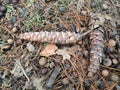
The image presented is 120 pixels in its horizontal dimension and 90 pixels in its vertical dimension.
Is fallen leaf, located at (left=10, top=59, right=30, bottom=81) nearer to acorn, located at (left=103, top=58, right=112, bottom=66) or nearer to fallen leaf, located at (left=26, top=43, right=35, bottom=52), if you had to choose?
fallen leaf, located at (left=26, top=43, right=35, bottom=52)

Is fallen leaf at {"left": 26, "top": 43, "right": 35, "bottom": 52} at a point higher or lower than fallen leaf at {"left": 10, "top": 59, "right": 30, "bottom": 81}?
higher

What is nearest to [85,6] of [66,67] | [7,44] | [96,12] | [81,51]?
[96,12]

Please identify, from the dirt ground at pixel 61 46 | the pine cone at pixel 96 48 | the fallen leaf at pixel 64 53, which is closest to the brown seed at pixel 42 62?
the dirt ground at pixel 61 46

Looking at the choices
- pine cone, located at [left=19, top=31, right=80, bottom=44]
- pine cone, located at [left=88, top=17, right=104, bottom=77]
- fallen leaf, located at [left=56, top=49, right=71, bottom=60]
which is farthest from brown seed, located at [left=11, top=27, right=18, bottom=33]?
pine cone, located at [left=88, top=17, right=104, bottom=77]

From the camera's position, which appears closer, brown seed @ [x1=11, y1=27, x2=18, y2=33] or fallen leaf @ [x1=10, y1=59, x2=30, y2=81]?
fallen leaf @ [x1=10, y1=59, x2=30, y2=81]

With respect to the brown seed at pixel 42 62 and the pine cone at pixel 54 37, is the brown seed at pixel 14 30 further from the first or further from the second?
the brown seed at pixel 42 62

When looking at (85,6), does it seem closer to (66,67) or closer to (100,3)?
(100,3)

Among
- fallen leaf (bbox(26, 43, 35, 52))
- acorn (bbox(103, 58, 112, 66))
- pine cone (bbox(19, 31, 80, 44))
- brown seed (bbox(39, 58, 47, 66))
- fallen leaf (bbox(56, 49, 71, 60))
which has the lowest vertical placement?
acorn (bbox(103, 58, 112, 66))

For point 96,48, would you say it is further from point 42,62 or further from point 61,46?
point 42,62
